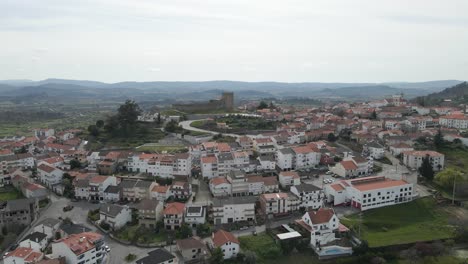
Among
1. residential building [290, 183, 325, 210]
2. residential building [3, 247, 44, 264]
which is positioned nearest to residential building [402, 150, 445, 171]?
residential building [290, 183, 325, 210]

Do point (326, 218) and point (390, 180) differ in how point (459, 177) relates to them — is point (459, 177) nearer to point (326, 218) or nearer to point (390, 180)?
point (390, 180)

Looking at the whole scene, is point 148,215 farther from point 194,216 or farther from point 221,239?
point 221,239

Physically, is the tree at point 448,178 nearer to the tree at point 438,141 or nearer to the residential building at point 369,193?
the residential building at point 369,193

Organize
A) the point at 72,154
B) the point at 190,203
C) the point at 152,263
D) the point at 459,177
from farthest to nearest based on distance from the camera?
the point at 72,154 < the point at 459,177 < the point at 190,203 < the point at 152,263

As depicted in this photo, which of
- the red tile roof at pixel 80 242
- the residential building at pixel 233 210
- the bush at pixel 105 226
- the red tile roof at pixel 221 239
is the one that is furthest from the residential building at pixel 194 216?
the red tile roof at pixel 80 242

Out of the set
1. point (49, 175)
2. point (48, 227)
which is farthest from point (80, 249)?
point (49, 175)

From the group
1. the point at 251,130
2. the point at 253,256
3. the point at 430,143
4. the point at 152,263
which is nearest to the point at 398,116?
the point at 430,143

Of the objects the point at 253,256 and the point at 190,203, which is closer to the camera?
the point at 253,256
